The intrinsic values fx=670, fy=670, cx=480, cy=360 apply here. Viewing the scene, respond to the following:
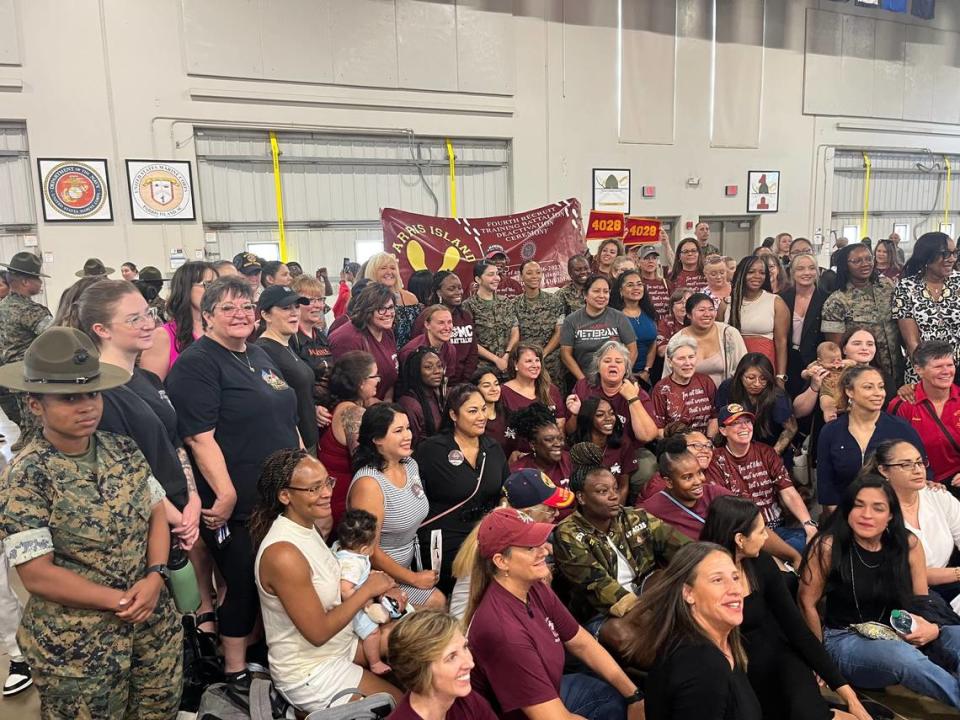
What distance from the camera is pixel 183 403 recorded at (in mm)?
2758

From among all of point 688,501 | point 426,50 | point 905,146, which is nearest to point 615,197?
point 426,50

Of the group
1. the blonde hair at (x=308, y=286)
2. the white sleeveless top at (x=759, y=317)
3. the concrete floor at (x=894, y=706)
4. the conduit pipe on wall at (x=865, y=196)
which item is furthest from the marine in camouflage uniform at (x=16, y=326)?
the conduit pipe on wall at (x=865, y=196)

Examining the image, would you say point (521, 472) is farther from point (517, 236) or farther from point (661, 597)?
point (517, 236)

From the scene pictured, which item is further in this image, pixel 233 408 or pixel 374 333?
pixel 374 333

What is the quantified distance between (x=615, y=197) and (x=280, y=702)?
10.6 meters

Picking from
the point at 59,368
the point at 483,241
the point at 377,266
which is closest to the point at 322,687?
the point at 59,368

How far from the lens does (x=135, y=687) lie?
7.37ft

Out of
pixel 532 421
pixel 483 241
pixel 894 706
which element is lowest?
pixel 894 706

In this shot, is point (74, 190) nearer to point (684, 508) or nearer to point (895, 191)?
point (684, 508)

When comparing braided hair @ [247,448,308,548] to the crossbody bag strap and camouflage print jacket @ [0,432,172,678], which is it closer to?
camouflage print jacket @ [0,432,172,678]

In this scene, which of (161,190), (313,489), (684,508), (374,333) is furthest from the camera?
(161,190)

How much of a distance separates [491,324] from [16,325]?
152 inches

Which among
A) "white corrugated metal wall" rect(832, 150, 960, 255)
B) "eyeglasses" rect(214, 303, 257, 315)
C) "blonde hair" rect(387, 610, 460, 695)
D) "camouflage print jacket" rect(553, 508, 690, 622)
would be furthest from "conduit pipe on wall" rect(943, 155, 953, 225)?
"blonde hair" rect(387, 610, 460, 695)

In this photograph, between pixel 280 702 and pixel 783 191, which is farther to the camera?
pixel 783 191
